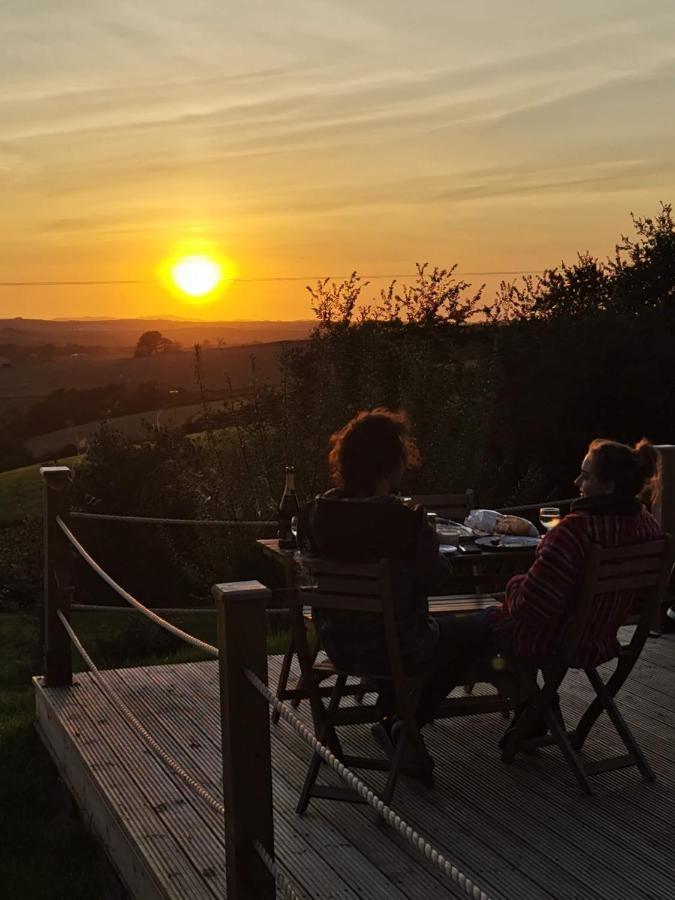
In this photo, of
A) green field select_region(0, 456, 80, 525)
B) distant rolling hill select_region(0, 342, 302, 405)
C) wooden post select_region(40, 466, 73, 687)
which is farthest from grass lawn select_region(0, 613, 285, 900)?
distant rolling hill select_region(0, 342, 302, 405)

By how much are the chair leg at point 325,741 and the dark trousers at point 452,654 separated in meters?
0.17

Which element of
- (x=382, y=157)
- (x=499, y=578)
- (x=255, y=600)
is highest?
(x=382, y=157)

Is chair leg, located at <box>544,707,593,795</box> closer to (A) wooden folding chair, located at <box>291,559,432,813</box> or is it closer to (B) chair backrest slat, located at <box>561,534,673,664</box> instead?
(B) chair backrest slat, located at <box>561,534,673,664</box>

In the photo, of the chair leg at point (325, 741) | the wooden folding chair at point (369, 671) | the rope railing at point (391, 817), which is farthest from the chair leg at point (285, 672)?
the rope railing at point (391, 817)

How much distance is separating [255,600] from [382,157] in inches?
519

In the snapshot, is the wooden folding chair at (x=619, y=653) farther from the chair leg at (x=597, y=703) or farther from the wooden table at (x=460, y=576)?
the wooden table at (x=460, y=576)

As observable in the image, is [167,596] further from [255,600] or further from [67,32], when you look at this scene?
[255,600]

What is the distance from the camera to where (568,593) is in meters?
3.83

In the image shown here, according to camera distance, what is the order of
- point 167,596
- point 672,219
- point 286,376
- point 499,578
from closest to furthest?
point 499,578
point 286,376
point 167,596
point 672,219

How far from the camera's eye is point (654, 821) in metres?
3.71

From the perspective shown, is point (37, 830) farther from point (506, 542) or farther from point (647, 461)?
point (647, 461)

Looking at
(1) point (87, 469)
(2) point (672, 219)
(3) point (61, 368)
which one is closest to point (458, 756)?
(1) point (87, 469)

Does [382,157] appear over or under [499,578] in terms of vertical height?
over

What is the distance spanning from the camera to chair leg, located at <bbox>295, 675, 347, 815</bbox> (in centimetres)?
381
